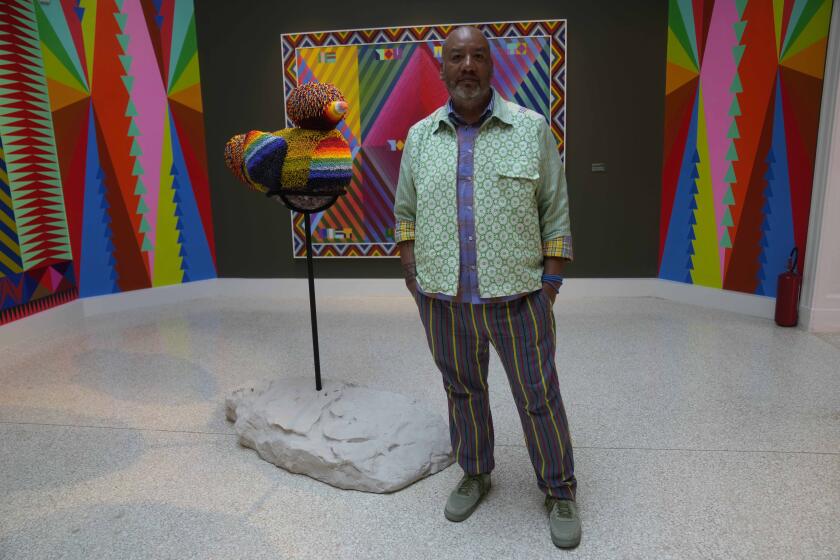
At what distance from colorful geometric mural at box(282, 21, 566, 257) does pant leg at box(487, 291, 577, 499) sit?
334 centimetres

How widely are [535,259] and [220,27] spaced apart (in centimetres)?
421

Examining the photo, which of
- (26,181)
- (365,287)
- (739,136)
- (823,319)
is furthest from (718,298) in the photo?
(26,181)

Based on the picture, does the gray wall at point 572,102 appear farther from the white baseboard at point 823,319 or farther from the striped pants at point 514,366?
the striped pants at point 514,366

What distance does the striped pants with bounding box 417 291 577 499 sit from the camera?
1819mm

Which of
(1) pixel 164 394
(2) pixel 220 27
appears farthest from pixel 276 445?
(2) pixel 220 27

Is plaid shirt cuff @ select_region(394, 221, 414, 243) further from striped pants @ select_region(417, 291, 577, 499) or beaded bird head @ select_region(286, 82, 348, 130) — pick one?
beaded bird head @ select_region(286, 82, 348, 130)

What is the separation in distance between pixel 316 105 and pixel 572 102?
2.97 meters

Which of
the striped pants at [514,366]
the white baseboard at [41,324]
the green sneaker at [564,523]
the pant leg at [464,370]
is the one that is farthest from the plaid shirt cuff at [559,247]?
the white baseboard at [41,324]

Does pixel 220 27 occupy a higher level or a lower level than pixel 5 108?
higher

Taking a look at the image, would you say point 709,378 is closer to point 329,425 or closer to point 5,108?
point 329,425

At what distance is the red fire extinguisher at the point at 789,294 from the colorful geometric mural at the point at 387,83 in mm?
1803

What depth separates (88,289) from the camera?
4734 millimetres

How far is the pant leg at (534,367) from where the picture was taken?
71.5 inches

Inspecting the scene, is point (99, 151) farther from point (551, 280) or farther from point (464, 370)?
point (551, 280)
